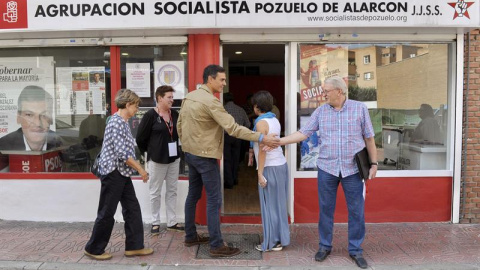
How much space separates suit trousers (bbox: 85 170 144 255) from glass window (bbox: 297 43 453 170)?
88.8 inches

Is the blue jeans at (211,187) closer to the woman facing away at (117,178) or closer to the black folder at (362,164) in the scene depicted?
the woman facing away at (117,178)

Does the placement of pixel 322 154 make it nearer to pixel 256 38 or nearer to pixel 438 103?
pixel 256 38

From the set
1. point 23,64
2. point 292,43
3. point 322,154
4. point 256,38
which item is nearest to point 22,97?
point 23,64

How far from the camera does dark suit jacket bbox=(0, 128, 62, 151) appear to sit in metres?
5.99

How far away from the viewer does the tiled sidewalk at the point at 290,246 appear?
14.5 feet

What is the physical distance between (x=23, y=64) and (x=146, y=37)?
1788 mm

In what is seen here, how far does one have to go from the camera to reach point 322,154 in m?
4.41

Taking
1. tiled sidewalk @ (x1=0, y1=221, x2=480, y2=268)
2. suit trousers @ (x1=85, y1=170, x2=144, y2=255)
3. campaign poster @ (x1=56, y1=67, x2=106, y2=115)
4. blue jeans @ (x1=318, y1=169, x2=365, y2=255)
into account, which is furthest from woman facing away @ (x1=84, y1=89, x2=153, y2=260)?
blue jeans @ (x1=318, y1=169, x2=365, y2=255)

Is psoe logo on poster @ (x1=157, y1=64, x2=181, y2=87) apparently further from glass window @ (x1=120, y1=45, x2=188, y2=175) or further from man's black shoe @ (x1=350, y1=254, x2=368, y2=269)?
man's black shoe @ (x1=350, y1=254, x2=368, y2=269)

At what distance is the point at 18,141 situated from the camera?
→ 237 inches

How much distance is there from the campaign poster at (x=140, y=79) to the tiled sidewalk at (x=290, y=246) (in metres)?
1.78

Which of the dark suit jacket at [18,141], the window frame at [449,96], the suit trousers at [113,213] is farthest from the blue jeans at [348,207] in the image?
the dark suit jacket at [18,141]

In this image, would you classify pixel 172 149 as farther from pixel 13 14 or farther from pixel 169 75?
pixel 13 14

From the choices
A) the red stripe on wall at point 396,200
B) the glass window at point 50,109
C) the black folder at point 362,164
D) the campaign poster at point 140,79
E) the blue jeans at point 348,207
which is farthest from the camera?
the glass window at point 50,109
